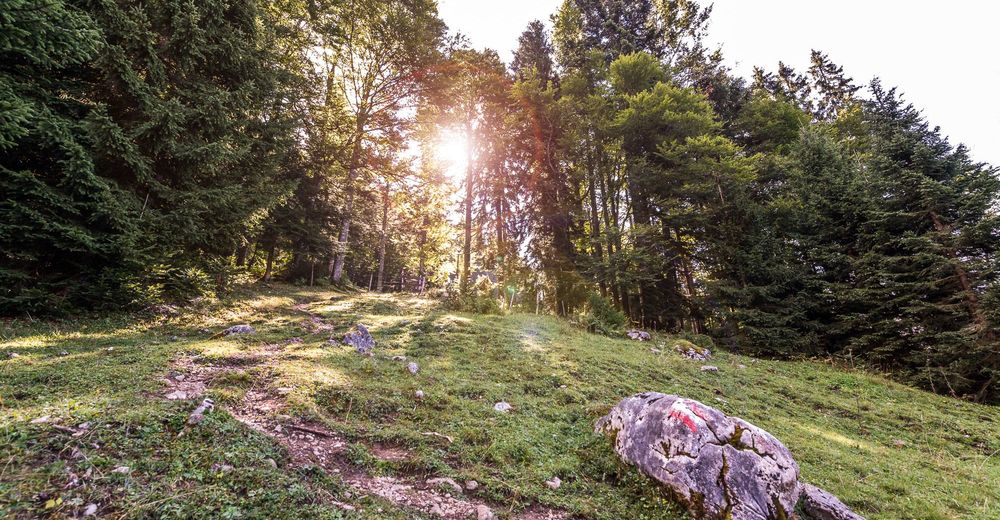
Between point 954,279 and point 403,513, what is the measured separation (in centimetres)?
1594

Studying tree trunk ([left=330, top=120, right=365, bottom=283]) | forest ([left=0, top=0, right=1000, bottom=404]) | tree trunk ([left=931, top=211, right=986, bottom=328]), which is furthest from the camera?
tree trunk ([left=330, top=120, right=365, bottom=283])

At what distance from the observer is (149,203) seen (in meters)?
8.51

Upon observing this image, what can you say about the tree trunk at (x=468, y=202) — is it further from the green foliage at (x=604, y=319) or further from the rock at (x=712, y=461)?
the rock at (x=712, y=461)

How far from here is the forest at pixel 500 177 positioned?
7.27 metres

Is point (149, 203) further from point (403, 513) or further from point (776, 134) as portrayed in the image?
point (776, 134)

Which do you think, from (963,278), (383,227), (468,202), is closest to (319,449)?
(468,202)

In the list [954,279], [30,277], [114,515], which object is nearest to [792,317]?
[954,279]

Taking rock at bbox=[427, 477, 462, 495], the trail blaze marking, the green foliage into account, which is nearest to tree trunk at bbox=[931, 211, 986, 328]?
the green foliage

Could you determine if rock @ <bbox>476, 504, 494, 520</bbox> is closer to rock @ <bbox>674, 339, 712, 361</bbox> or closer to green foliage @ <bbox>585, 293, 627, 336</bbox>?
rock @ <bbox>674, 339, 712, 361</bbox>

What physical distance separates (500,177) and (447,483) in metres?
18.5

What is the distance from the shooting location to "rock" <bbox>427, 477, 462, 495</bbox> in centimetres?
365

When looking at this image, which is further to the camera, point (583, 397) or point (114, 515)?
point (583, 397)

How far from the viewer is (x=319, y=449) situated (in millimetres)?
3855

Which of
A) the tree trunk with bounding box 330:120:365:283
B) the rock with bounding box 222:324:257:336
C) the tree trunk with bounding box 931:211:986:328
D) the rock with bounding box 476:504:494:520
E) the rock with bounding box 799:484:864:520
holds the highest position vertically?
the tree trunk with bounding box 330:120:365:283
